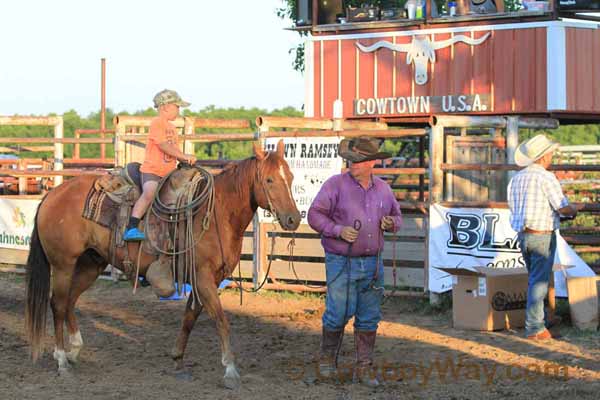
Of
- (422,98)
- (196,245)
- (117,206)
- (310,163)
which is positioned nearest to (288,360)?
(196,245)

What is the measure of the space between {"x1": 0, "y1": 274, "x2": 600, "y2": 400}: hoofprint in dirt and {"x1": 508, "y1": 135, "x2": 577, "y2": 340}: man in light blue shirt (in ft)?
1.27

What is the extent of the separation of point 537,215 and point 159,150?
3480mm

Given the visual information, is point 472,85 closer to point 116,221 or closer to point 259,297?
point 259,297

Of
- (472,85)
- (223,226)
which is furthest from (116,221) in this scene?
(472,85)

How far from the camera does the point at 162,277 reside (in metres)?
7.38

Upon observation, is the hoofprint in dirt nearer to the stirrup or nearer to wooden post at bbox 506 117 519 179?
the stirrup

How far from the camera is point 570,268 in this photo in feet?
29.6

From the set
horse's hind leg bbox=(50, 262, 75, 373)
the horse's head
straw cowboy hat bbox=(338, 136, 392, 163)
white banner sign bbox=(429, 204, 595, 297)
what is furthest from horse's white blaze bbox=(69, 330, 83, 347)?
white banner sign bbox=(429, 204, 595, 297)

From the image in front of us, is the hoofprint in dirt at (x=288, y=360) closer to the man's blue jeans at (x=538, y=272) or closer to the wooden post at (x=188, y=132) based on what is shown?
the man's blue jeans at (x=538, y=272)

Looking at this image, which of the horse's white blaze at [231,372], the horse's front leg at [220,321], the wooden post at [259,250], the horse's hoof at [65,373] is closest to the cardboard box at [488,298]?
the horse's front leg at [220,321]

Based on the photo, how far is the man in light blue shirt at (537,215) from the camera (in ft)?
26.7

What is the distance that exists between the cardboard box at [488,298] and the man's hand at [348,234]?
242cm

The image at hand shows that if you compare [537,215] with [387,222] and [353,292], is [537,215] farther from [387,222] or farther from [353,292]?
[353,292]

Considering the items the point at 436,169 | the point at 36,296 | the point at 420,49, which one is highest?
the point at 420,49
